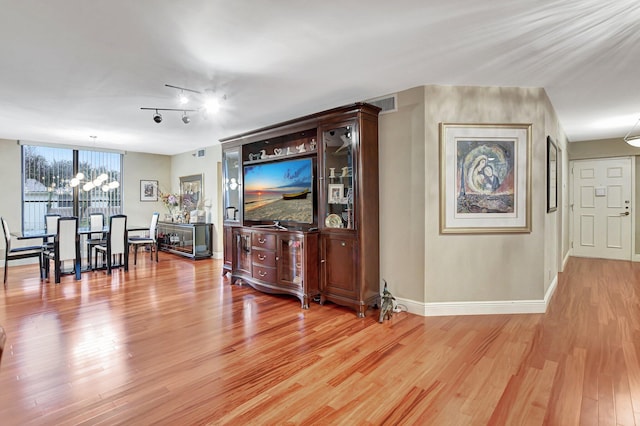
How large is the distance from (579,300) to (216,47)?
4.87 m

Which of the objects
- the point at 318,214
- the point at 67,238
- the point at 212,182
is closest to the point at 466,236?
the point at 318,214

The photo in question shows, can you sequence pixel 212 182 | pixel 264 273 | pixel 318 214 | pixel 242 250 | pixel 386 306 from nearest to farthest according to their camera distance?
pixel 386 306, pixel 318 214, pixel 264 273, pixel 242 250, pixel 212 182

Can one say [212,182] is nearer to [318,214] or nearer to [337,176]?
[318,214]

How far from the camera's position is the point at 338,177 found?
3898mm

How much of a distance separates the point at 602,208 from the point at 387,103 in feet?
18.8

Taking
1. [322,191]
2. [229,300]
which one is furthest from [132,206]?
[322,191]

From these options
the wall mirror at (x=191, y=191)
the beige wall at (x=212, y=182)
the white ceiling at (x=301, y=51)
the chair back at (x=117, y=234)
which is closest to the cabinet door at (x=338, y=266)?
the white ceiling at (x=301, y=51)

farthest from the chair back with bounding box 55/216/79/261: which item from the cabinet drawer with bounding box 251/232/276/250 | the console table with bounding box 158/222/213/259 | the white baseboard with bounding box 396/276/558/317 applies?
the white baseboard with bounding box 396/276/558/317

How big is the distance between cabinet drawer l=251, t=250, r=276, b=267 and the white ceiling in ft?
6.30

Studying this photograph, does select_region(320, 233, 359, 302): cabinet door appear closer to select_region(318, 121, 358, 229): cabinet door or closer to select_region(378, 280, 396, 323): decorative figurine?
select_region(318, 121, 358, 229): cabinet door

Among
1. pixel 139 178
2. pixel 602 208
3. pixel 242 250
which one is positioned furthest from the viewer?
pixel 139 178

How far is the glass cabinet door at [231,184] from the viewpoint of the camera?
543cm

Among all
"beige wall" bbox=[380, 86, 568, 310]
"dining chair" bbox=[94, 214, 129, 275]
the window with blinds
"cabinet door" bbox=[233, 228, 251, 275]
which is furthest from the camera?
the window with blinds

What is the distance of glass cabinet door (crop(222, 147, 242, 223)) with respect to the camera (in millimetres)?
5434
